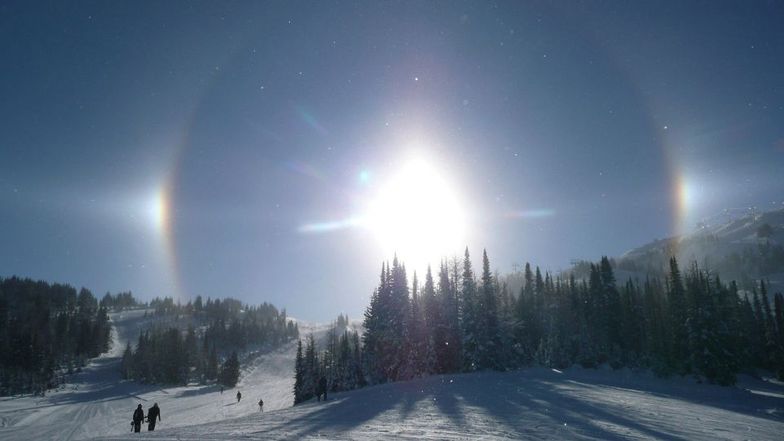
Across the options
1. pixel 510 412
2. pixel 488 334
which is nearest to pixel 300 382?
pixel 488 334

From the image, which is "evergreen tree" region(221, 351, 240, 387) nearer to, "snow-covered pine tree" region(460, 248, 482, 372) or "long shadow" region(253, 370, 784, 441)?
"snow-covered pine tree" region(460, 248, 482, 372)

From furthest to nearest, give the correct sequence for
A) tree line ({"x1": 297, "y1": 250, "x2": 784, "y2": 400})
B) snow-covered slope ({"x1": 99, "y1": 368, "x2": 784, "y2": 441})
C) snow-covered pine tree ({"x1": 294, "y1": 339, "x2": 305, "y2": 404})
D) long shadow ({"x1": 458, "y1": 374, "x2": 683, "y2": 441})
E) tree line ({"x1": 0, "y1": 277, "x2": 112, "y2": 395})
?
tree line ({"x1": 0, "y1": 277, "x2": 112, "y2": 395}), snow-covered pine tree ({"x1": 294, "y1": 339, "x2": 305, "y2": 404}), tree line ({"x1": 297, "y1": 250, "x2": 784, "y2": 400}), long shadow ({"x1": 458, "y1": 374, "x2": 683, "y2": 441}), snow-covered slope ({"x1": 99, "y1": 368, "x2": 784, "y2": 441})

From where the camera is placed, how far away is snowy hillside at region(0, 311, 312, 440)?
40.2 meters

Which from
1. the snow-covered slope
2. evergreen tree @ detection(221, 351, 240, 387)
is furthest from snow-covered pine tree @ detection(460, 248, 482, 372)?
evergreen tree @ detection(221, 351, 240, 387)

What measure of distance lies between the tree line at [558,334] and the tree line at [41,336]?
71.4m

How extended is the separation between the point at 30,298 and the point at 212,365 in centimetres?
10117

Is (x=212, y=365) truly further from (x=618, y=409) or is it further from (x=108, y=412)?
(x=618, y=409)

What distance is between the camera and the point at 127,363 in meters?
114

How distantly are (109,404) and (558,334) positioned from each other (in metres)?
68.9

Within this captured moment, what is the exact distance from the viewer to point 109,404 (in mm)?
61688

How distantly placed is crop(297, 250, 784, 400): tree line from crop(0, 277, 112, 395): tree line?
234ft

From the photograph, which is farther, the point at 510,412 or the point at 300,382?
the point at 300,382

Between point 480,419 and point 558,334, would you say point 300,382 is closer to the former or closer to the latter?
point 558,334

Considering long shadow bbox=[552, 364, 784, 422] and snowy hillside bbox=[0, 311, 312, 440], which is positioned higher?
long shadow bbox=[552, 364, 784, 422]
